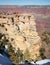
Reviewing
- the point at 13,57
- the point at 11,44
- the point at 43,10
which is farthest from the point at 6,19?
the point at 43,10

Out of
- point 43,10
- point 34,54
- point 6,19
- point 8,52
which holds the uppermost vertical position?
point 6,19

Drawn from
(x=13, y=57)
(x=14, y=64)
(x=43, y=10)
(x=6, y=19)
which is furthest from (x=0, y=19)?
(x=43, y=10)

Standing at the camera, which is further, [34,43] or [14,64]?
[34,43]

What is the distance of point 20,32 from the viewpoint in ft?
27.0

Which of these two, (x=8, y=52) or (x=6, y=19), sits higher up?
(x=6, y=19)

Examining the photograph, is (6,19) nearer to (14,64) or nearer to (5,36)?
(5,36)

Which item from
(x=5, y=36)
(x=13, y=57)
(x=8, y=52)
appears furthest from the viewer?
(x=5, y=36)

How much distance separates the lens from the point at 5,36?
700 cm

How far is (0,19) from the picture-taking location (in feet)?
25.2

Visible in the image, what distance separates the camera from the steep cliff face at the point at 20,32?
729 centimetres

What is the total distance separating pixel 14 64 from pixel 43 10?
76.8 ft

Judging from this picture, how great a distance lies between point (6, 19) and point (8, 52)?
5.87 ft

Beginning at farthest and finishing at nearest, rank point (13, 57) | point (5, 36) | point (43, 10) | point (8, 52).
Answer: point (43, 10) < point (5, 36) < point (8, 52) < point (13, 57)

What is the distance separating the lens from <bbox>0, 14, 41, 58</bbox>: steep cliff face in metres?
7.29
